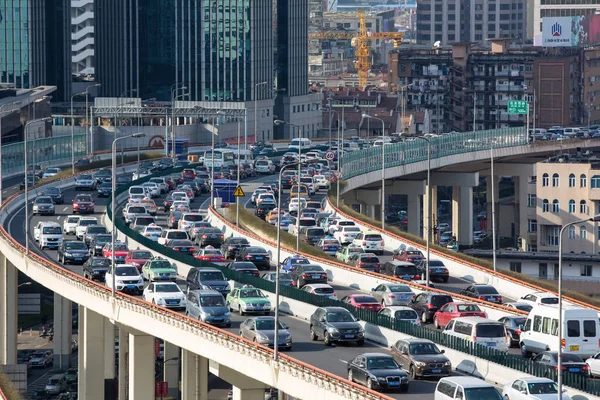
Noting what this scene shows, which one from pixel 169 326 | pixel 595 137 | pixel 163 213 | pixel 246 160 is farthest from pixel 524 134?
pixel 169 326

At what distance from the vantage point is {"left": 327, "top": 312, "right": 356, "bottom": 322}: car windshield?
5912 cm

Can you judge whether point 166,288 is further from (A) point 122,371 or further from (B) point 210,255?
(A) point 122,371

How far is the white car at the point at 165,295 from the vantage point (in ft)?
222

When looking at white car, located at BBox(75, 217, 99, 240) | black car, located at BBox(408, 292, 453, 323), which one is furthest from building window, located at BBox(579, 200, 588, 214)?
black car, located at BBox(408, 292, 453, 323)

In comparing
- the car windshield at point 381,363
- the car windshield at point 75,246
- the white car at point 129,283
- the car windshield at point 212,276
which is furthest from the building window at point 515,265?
the car windshield at point 381,363

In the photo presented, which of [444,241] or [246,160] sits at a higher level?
[246,160]

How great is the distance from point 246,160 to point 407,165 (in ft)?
57.4

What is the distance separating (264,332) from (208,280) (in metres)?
15.1

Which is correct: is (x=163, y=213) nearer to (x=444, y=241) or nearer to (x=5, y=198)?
(x=5, y=198)

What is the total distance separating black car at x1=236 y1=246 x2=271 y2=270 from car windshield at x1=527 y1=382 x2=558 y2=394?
4068cm

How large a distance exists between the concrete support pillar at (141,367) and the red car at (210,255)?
12520 millimetres

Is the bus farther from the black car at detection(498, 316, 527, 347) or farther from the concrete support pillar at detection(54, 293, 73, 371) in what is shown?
the black car at detection(498, 316, 527, 347)

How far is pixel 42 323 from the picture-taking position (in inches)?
5044

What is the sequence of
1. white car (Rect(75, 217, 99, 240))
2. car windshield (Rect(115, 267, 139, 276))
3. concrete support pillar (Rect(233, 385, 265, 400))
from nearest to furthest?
1. concrete support pillar (Rect(233, 385, 265, 400))
2. car windshield (Rect(115, 267, 139, 276))
3. white car (Rect(75, 217, 99, 240))
